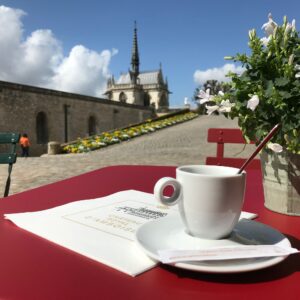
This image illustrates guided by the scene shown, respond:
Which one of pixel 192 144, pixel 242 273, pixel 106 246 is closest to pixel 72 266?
pixel 106 246

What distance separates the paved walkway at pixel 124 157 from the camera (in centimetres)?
710

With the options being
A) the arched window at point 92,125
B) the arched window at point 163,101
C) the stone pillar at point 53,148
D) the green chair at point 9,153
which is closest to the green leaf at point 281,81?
the green chair at point 9,153

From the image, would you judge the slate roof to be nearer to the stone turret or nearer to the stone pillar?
the stone turret

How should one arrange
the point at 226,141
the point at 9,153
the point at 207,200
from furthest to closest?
1. the point at 9,153
2. the point at 226,141
3. the point at 207,200

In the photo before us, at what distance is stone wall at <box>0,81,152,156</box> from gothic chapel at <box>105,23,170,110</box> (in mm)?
30239

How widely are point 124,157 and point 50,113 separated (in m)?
9.88

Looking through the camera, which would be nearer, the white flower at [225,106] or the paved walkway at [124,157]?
the white flower at [225,106]

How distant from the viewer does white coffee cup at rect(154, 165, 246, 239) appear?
806mm

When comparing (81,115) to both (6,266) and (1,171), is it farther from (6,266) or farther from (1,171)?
(6,266)

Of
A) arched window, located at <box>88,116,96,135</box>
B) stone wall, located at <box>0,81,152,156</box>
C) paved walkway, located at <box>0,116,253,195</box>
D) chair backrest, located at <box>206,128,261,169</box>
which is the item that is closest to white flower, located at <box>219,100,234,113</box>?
chair backrest, located at <box>206,128,261,169</box>

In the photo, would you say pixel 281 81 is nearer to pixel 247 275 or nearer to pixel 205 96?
pixel 205 96

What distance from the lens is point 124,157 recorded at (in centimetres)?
1013

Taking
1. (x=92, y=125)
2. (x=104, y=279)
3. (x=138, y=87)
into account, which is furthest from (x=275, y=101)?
(x=138, y=87)

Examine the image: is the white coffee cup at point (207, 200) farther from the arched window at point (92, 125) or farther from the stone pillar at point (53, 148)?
the arched window at point (92, 125)
